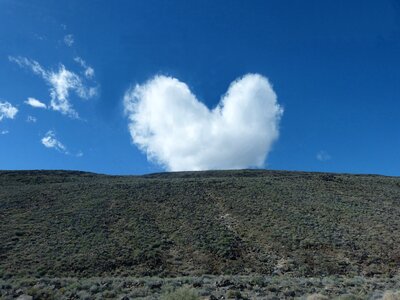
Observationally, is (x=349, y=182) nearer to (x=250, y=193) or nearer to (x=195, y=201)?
(x=250, y=193)

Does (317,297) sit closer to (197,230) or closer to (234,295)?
(234,295)

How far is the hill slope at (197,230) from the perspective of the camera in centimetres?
2348

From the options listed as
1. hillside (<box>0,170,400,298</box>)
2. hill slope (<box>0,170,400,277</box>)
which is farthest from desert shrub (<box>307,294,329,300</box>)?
hill slope (<box>0,170,400,277</box>)

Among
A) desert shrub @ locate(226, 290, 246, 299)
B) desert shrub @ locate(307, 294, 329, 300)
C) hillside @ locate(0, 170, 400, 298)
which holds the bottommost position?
desert shrub @ locate(307, 294, 329, 300)

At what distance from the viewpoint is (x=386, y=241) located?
27078 mm

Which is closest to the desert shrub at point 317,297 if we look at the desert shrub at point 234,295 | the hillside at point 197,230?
the desert shrub at point 234,295

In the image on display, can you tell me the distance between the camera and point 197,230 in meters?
30.4

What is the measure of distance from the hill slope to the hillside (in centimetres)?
7

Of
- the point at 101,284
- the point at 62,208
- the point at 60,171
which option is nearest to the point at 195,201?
the point at 62,208

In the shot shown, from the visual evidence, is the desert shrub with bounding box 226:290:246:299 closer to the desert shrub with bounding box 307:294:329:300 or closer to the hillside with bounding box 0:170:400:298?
the desert shrub with bounding box 307:294:329:300

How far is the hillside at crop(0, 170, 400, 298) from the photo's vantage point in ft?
76.6

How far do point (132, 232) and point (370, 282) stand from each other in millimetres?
17451

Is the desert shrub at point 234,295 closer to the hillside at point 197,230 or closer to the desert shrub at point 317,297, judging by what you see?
the desert shrub at point 317,297

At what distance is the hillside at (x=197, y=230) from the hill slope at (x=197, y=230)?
0.07 m
